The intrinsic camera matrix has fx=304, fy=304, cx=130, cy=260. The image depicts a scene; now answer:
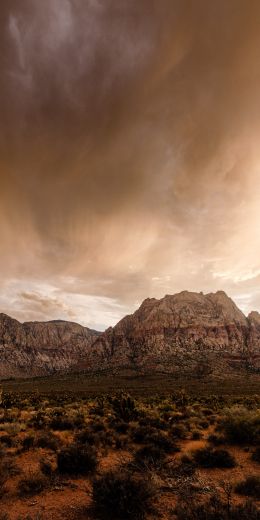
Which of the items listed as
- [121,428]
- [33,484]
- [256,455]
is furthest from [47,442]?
[256,455]

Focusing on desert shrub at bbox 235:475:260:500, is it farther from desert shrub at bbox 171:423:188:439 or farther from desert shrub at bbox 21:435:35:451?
desert shrub at bbox 21:435:35:451

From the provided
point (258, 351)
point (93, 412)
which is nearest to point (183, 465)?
point (93, 412)

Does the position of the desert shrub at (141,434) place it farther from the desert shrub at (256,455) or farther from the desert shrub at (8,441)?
the desert shrub at (8,441)

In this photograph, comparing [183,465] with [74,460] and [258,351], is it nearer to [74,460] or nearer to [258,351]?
[74,460]

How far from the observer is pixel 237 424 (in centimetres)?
1683

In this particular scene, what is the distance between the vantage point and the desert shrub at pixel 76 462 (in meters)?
11.0

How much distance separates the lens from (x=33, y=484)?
962 centimetres

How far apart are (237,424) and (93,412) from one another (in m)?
14.2

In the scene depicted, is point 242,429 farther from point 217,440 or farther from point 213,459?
point 213,459

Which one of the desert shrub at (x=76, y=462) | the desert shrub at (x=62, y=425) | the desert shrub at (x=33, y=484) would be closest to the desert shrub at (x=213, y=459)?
the desert shrub at (x=76, y=462)

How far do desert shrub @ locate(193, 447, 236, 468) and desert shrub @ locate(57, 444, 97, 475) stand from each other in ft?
14.3

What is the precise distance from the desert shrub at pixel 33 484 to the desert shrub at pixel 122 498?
7.79ft

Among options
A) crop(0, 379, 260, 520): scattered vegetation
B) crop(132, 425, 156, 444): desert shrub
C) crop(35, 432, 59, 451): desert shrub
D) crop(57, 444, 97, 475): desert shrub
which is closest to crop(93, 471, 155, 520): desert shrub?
crop(0, 379, 260, 520): scattered vegetation

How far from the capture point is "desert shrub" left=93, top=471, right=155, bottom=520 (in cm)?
748
